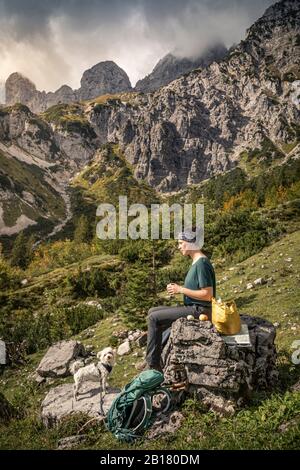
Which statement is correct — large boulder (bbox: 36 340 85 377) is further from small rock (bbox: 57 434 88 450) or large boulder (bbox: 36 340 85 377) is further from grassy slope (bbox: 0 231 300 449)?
small rock (bbox: 57 434 88 450)

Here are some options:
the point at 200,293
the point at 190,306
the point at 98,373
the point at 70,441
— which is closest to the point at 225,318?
the point at 200,293

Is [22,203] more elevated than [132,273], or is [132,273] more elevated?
[22,203]

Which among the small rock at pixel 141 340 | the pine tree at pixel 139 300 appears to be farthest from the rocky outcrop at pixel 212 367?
the pine tree at pixel 139 300

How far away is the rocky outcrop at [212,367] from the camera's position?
756cm

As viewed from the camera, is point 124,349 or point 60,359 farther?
point 124,349

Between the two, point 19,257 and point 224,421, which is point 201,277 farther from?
point 19,257

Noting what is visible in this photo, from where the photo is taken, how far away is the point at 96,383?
10.4 m

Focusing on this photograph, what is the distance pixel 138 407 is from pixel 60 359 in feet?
29.7

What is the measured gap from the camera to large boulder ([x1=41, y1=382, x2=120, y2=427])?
8.89 m

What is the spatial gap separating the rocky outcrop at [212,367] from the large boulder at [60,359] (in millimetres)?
8151

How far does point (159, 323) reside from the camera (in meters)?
8.62
